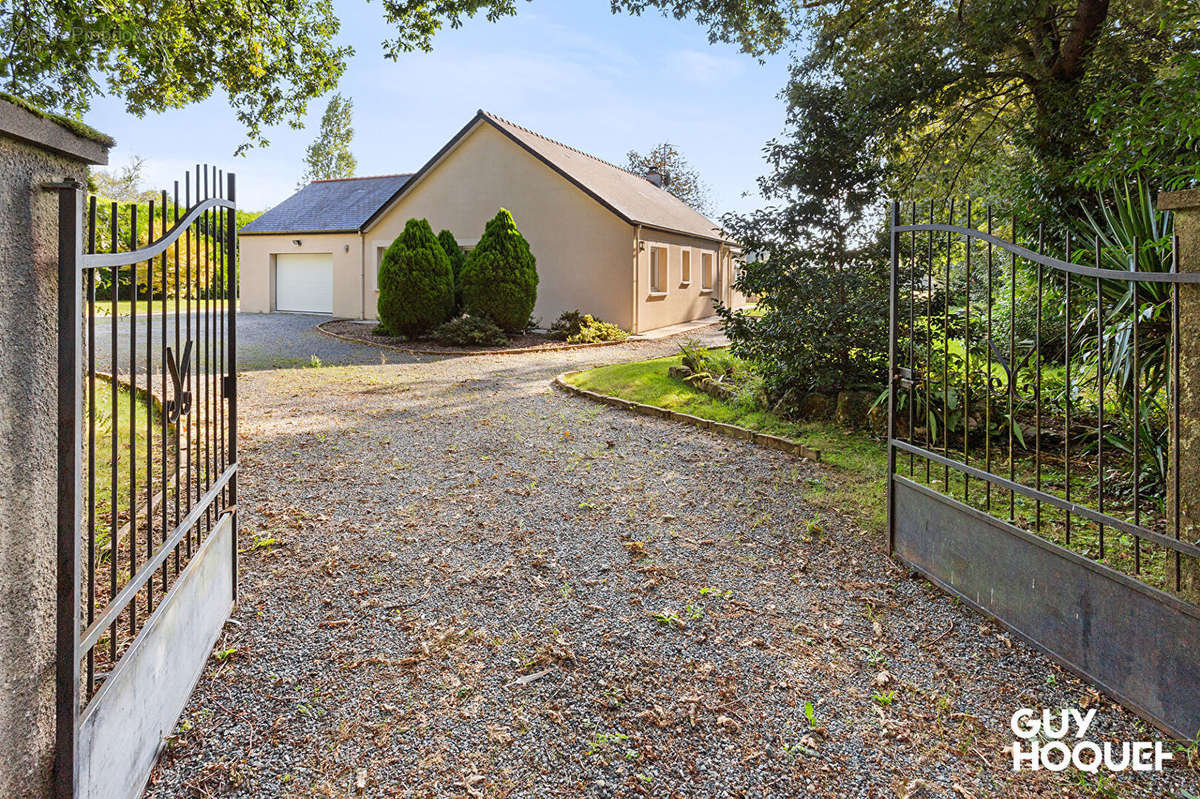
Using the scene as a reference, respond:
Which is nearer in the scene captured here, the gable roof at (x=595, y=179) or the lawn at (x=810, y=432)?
the lawn at (x=810, y=432)

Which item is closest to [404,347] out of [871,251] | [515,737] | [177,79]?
[177,79]

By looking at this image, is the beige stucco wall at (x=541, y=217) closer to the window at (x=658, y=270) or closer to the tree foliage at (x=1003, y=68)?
the window at (x=658, y=270)

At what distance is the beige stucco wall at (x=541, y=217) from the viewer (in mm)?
17125

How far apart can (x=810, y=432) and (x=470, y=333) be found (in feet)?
29.5

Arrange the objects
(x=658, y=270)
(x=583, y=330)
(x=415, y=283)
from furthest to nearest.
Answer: (x=658, y=270) → (x=583, y=330) → (x=415, y=283)

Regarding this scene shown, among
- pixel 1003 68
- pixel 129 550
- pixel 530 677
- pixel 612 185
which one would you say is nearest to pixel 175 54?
pixel 129 550

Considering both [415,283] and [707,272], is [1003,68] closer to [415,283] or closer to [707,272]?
[415,283]

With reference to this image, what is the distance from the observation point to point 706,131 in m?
38.4

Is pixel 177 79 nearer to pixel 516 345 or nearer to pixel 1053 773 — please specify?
pixel 516 345

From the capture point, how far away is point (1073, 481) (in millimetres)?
5242

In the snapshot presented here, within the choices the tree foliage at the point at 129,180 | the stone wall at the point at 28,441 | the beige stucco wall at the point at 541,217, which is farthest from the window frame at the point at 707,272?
the tree foliage at the point at 129,180

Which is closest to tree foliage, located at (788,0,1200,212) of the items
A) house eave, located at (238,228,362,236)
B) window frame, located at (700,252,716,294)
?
window frame, located at (700,252,716,294)

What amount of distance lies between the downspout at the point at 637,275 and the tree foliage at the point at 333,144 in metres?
31.4

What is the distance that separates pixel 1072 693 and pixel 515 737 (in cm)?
219
